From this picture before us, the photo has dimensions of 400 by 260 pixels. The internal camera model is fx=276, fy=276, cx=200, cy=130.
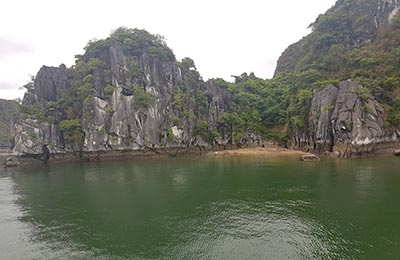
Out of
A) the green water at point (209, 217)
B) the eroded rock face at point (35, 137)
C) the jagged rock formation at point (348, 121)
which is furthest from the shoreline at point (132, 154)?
the green water at point (209, 217)

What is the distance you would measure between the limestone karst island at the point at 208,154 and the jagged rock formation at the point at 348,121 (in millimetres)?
227

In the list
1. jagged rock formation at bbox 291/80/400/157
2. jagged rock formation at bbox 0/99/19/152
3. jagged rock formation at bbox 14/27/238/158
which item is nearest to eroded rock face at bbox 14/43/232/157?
jagged rock formation at bbox 14/27/238/158

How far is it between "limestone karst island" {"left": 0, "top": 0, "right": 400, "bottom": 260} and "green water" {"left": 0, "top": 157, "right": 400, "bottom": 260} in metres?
0.14

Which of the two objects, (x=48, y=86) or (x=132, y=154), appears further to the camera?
(x=48, y=86)

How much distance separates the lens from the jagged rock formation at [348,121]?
48.5 m

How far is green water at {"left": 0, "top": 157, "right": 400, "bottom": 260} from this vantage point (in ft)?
50.0

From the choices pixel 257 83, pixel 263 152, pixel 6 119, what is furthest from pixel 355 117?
pixel 6 119

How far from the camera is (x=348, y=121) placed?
49625 mm

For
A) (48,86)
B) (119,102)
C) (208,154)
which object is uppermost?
(48,86)

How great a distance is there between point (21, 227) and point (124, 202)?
7886 mm

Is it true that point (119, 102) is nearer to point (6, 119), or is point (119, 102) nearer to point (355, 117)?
point (355, 117)

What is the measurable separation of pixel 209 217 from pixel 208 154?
4275 centimetres

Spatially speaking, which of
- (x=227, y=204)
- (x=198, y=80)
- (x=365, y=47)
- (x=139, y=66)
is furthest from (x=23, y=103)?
(x=365, y=47)

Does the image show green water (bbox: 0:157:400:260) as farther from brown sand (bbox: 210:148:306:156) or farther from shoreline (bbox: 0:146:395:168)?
shoreline (bbox: 0:146:395:168)
